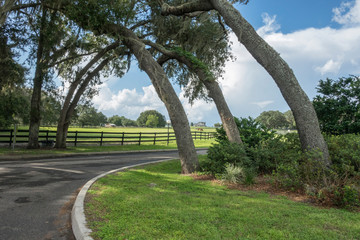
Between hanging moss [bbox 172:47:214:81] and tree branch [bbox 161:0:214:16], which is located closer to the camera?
tree branch [bbox 161:0:214:16]

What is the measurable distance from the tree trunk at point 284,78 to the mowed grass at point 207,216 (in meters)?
2.95

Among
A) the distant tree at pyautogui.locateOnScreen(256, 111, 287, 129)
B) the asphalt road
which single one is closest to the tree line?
the asphalt road

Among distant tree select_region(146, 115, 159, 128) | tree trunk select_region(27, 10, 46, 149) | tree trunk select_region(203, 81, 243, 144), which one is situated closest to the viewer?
tree trunk select_region(203, 81, 243, 144)

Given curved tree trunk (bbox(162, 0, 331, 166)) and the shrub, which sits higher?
curved tree trunk (bbox(162, 0, 331, 166))

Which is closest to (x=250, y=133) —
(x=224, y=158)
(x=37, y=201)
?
(x=224, y=158)

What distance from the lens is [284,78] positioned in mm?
7859

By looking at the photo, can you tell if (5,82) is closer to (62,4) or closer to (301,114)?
(62,4)

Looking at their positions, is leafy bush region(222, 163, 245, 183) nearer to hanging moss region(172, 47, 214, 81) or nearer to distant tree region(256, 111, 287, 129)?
hanging moss region(172, 47, 214, 81)

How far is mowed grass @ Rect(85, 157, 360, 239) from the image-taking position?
137 inches

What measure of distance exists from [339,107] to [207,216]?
11.5 m

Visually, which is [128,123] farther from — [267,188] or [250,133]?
[267,188]

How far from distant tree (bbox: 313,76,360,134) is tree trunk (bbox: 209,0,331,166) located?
6.07 meters

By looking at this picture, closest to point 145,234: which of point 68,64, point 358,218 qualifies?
point 358,218

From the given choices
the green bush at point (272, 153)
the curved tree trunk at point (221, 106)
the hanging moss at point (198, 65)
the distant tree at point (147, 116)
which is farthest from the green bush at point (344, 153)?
the distant tree at point (147, 116)
